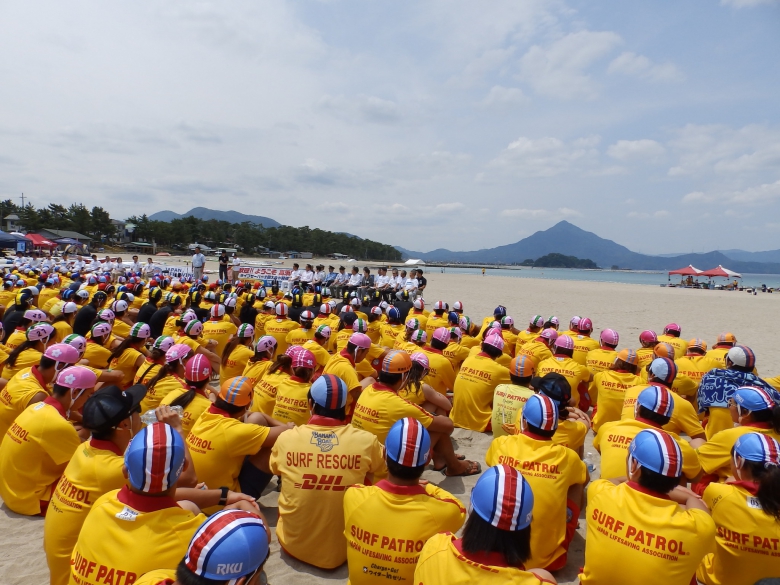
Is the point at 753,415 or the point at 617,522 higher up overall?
the point at 753,415

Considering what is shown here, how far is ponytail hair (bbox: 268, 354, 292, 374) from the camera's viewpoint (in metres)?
5.20

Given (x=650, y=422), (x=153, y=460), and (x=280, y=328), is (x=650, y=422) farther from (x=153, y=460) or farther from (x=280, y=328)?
(x=280, y=328)

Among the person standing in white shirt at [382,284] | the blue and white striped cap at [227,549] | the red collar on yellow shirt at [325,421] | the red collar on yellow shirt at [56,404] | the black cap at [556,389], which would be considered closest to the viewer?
the blue and white striped cap at [227,549]

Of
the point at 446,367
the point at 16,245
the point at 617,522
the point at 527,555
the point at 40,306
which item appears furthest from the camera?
the point at 16,245

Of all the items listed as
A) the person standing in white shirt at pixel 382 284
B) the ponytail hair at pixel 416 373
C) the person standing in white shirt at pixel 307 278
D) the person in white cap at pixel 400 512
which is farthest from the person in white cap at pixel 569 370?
the person standing in white shirt at pixel 307 278

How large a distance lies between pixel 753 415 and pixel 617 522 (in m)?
1.96

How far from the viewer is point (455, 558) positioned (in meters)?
2.07

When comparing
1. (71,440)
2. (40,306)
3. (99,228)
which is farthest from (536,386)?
(99,228)


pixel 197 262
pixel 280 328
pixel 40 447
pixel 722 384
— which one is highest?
pixel 197 262

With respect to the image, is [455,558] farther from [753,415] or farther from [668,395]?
[753,415]

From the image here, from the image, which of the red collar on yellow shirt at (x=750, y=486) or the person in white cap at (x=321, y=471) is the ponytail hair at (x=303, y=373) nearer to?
the person in white cap at (x=321, y=471)

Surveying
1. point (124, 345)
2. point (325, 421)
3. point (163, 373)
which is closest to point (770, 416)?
point (325, 421)

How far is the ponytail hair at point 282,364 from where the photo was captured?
5200mm

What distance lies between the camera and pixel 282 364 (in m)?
5.29
